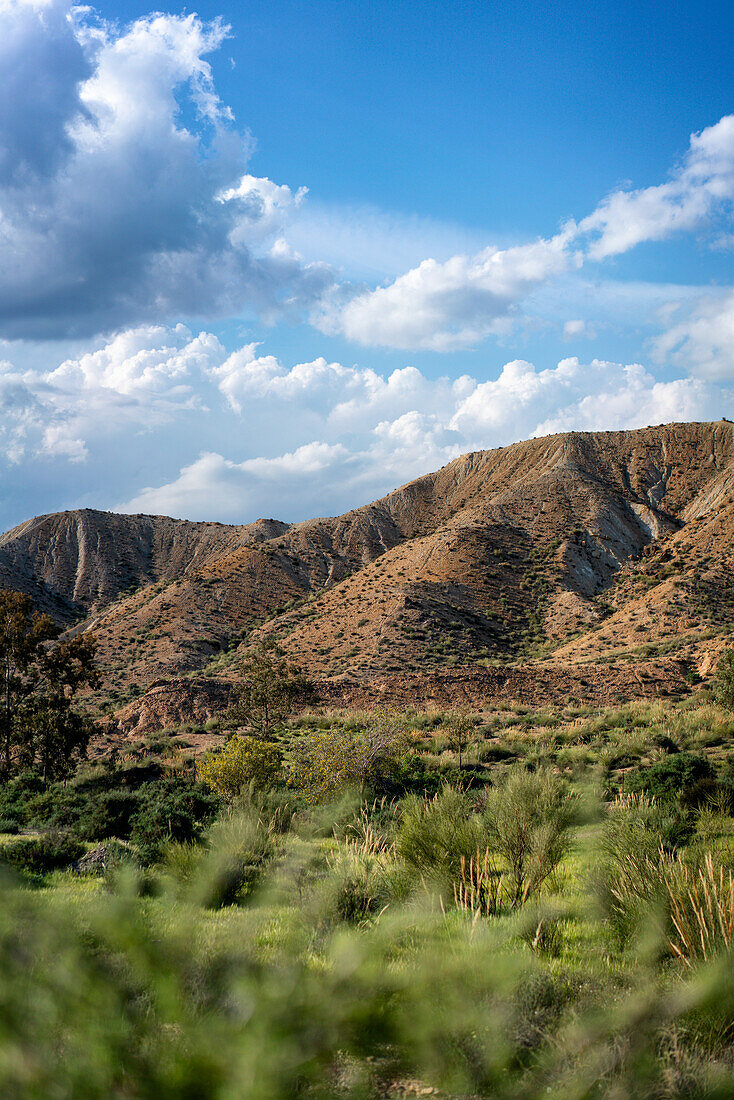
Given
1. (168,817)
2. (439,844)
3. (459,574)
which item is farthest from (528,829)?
(459,574)

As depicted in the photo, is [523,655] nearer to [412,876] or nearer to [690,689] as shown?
[690,689]

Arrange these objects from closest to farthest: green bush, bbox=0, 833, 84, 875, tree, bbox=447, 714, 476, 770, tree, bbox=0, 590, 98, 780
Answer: green bush, bbox=0, 833, 84, 875 < tree, bbox=0, 590, 98, 780 < tree, bbox=447, 714, 476, 770

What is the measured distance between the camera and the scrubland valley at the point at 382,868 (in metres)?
3.87

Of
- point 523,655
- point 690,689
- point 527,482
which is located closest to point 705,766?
point 690,689

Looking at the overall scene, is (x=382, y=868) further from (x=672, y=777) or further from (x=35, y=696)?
(x=35, y=696)

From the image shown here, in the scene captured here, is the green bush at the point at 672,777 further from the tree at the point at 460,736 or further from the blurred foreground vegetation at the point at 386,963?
the tree at the point at 460,736

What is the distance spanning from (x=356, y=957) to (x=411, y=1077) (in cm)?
78

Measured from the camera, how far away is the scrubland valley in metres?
3.87

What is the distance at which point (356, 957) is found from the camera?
471 cm

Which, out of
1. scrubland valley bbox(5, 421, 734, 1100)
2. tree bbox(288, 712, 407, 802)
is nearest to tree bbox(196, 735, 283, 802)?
scrubland valley bbox(5, 421, 734, 1100)

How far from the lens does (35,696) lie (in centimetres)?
2005

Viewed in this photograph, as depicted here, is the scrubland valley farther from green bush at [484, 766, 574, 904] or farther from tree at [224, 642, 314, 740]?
tree at [224, 642, 314, 740]

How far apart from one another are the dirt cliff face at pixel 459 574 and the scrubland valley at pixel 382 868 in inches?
30.8

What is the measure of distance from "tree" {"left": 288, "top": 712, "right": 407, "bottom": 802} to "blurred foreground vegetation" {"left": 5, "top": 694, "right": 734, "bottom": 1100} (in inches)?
204
